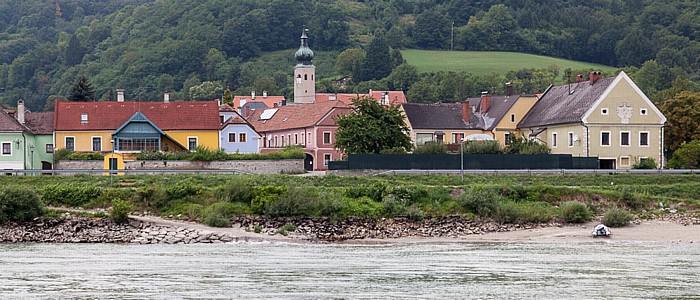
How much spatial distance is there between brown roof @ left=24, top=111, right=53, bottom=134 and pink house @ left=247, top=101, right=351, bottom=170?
16.1 meters

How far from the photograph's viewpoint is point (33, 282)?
34.6 metres

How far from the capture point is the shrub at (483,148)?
234 feet

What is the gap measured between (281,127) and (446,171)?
105 ft

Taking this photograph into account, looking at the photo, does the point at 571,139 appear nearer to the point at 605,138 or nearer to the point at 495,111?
the point at 605,138

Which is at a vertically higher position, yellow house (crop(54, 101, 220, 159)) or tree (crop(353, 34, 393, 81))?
tree (crop(353, 34, 393, 81))

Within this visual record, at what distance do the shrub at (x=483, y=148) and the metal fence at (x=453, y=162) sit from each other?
8.45 ft

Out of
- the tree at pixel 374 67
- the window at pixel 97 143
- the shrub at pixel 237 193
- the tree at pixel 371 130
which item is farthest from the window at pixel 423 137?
the tree at pixel 374 67

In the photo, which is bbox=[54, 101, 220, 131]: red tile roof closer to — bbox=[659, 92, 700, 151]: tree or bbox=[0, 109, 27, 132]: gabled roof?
bbox=[0, 109, 27, 132]: gabled roof

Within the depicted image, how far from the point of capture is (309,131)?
88938 mm

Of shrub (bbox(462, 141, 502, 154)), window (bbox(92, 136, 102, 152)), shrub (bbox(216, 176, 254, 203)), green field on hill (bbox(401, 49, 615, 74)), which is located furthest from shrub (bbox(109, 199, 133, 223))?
green field on hill (bbox(401, 49, 615, 74))

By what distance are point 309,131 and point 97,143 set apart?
1779cm

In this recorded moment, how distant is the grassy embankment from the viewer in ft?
176

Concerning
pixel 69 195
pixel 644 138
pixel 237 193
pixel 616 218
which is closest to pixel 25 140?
pixel 69 195

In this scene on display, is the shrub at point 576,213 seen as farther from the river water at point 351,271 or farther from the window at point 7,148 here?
the window at point 7,148
